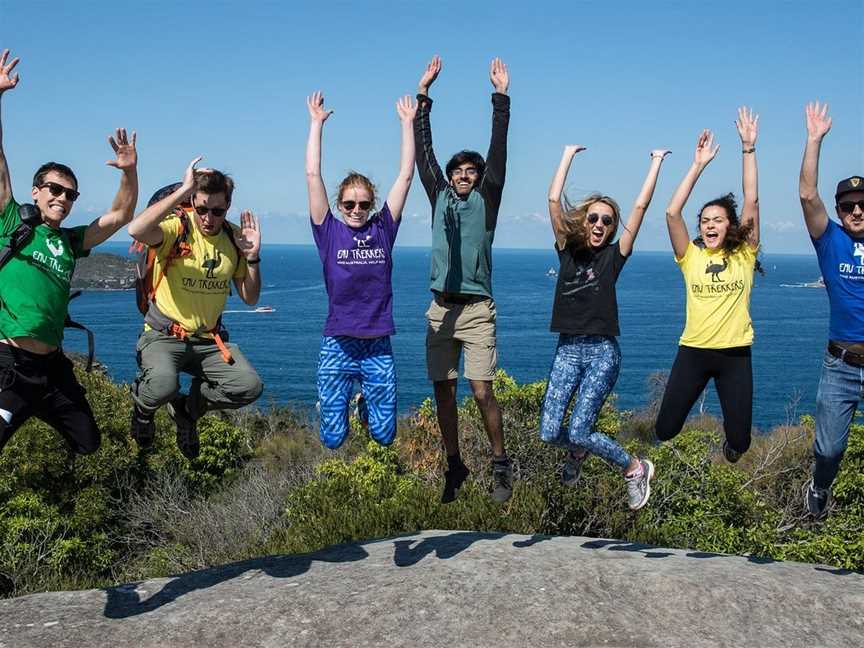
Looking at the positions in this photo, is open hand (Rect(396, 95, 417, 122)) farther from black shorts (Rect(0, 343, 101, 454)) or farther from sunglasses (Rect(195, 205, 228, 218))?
black shorts (Rect(0, 343, 101, 454))

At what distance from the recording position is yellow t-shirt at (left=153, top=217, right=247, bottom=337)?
316 inches

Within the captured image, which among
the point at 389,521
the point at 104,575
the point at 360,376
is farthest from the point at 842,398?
the point at 104,575

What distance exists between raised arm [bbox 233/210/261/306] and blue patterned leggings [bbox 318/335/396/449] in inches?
31.7

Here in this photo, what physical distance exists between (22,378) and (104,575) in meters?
17.7

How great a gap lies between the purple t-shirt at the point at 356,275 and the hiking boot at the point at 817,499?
13.7 ft

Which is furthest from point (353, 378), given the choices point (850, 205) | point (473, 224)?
point (850, 205)

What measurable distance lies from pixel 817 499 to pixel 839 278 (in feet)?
7.02

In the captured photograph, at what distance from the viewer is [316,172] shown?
794 centimetres

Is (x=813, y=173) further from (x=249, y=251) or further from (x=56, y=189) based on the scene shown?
(x=56, y=189)

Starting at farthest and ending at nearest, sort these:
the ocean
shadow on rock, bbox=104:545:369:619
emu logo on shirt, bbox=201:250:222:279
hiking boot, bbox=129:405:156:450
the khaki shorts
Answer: the ocean, shadow on rock, bbox=104:545:369:619, hiking boot, bbox=129:405:156:450, the khaki shorts, emu logo on shirt, bbox=201:250:222:279

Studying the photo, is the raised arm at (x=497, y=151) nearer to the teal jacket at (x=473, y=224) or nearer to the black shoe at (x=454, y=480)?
the teal jacket at (x=473, y=224)

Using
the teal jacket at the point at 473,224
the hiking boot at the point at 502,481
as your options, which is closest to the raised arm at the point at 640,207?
the teal jacket at the point at 473,224

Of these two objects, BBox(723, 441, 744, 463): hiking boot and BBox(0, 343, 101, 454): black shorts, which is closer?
BBox(0, 343, 101, 454): black shorts

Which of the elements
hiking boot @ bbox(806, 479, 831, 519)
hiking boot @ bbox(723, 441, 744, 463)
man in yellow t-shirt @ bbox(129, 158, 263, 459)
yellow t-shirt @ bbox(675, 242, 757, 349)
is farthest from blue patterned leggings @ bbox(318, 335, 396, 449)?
hiking boot @ bbox(806, 479, 831, 519)
